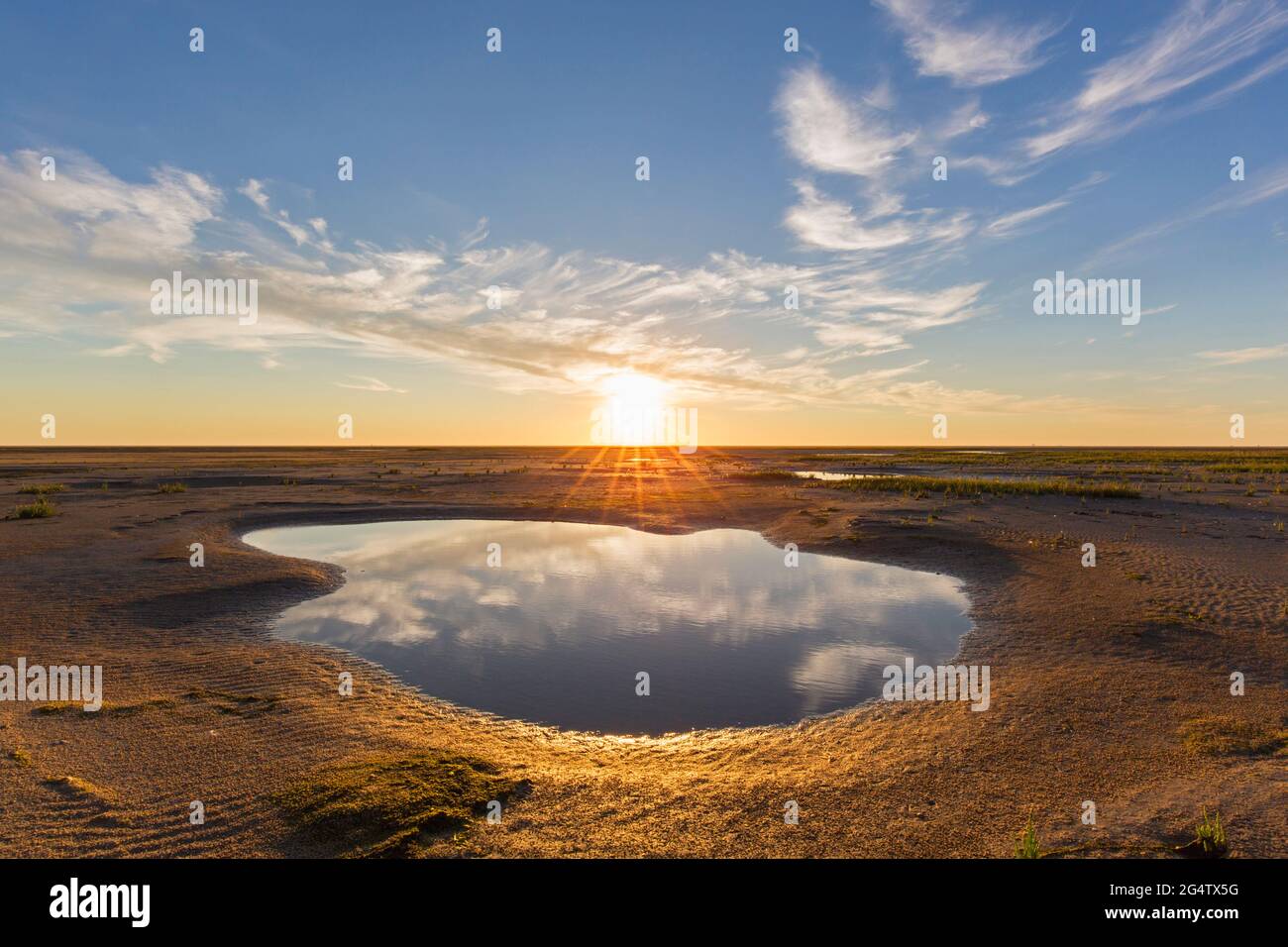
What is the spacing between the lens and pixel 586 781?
800 cm

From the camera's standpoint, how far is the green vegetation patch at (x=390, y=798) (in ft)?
21.9

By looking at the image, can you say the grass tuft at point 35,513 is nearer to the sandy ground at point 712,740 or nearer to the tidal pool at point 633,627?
the sandy ground at point 712,740

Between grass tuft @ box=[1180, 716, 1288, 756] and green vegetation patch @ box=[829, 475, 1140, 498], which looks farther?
green vegetation patch @ box=[829, 475, 1140, 498]

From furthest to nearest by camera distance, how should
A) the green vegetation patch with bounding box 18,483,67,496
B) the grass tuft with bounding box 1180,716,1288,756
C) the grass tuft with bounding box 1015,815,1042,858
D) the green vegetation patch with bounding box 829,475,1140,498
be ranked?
the green vegetation patch with bounding box 18,483,67,496 < the green vegetation patch with bounding box 829,475,1140,498 < the grass tuft with bounding box 1180,716,1288,756 < the grass tuft with bounding box 1015,815,1042,858

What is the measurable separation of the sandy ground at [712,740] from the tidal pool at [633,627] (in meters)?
0.85

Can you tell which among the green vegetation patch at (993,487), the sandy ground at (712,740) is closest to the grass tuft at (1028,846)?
the sandy ground at (712,740)

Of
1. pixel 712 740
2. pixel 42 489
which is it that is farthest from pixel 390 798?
pixel 42 489

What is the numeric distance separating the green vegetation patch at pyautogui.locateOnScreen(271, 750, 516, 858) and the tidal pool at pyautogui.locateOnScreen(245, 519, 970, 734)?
243 centimetres

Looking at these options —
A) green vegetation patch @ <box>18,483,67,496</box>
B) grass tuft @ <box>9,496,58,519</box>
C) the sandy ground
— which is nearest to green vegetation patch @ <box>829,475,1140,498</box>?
the sandy ground

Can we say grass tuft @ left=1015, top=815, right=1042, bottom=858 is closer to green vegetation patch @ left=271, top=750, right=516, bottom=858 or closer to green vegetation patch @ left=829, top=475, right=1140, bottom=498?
green vegetation patch @ left=271, top=750, right=516, bottom=858

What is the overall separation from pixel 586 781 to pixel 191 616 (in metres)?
13.6

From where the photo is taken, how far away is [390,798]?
288 inches

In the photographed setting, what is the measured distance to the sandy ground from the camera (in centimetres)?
671

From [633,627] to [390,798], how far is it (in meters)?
9.00
